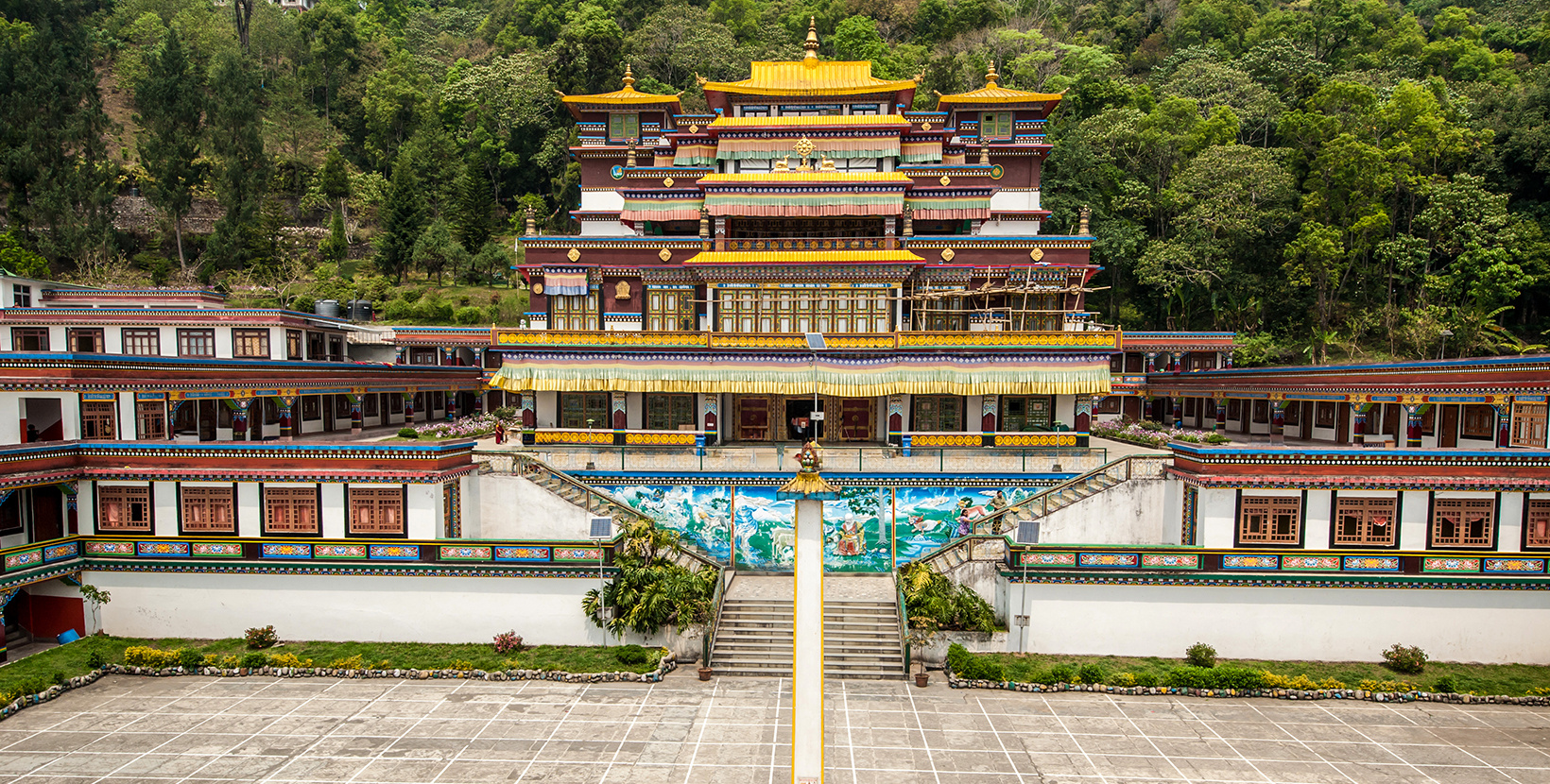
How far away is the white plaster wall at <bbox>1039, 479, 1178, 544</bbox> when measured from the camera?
74.7ft

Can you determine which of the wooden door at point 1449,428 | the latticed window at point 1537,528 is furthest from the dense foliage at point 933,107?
the latticed window at point 1537,528

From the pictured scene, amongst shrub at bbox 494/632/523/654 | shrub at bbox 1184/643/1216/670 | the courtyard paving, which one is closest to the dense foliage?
shrub at bbox 1184/643/1216/670

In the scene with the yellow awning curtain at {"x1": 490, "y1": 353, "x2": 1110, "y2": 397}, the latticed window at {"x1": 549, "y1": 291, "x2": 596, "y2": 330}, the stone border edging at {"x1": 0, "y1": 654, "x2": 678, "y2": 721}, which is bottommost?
the stone border edging at {"x1": 0, "y1": 654, "x2": 678, "y2": 721}

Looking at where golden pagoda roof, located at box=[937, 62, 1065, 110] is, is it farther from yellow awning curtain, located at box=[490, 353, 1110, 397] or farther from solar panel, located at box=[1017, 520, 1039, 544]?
solar panel, located at box=[1017, 520, 1039, 544]

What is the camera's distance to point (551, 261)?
33938 mm

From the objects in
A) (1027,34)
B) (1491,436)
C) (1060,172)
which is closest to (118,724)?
(1491,436)

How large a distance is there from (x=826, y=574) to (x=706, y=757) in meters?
9.40

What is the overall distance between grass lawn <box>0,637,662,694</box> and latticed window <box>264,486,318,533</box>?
3081 millimetres

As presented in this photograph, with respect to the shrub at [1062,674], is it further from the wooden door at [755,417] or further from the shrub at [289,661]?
the shrub at [289,661]

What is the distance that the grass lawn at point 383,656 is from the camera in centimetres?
1777

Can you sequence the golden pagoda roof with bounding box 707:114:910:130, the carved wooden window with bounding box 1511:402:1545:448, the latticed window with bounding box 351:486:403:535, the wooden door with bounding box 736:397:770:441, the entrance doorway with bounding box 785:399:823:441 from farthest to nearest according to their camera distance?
the golden pagoda roof with bounding box 707:114:910:130
the wooden door with bounding box 736:397:770:441
the entrance doorway with bounding box 785:399:823:441
the carved wooden window with bounding box 1511:402:1545:448
the latticed window with bounding box 351:486:403:535

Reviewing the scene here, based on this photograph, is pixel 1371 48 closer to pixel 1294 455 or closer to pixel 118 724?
pixel 1294 455

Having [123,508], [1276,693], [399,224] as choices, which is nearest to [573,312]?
[123,508]

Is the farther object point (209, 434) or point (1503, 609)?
point (209, 434)
